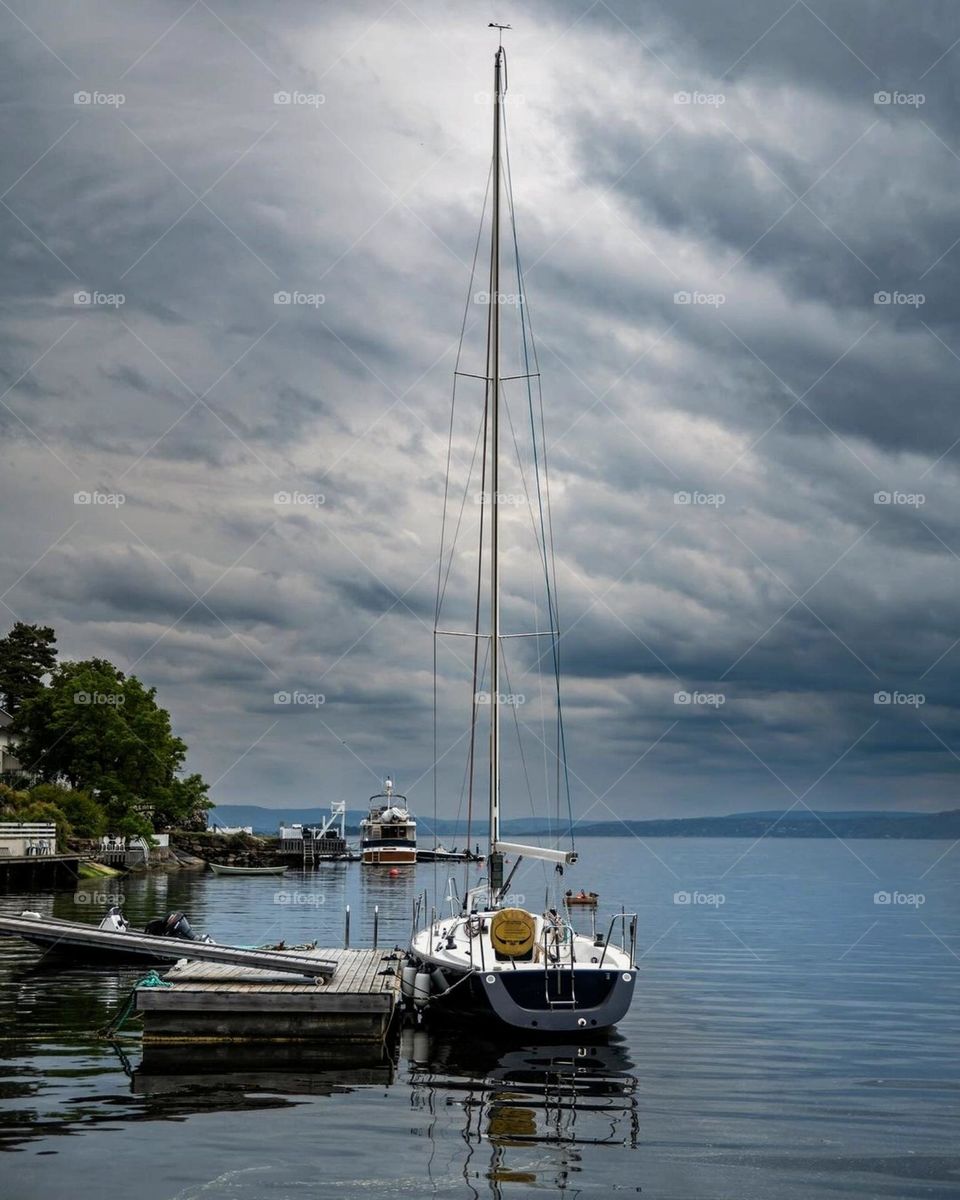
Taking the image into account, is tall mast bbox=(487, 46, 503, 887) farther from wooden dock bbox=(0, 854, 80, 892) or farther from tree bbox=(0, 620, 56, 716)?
tree bbox=(0, 620, 56, 716)

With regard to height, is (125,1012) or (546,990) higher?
(546,990)

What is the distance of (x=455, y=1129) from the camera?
694 inches

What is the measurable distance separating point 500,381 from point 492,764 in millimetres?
10214

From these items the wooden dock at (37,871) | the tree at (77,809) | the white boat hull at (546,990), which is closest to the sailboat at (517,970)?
the white boat hull at (546,990)

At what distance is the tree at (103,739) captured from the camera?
110 m

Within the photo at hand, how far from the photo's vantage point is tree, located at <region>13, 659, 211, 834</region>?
110375 mm

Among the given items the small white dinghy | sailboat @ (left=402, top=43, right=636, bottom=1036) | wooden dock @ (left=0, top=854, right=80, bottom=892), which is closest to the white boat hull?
sailboat @ (left=402, top=43, right=636, bottom=1036)

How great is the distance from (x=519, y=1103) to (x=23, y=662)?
12143 cm

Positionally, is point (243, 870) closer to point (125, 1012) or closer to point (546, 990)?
point (125, 1012)

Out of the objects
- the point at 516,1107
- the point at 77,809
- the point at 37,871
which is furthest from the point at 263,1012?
the point at 77,809

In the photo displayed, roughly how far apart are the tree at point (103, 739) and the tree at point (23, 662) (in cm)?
1378

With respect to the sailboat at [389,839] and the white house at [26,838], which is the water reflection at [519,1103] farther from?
the sailboat at [389,839]

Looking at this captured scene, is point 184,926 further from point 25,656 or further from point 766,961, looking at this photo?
point 25,656

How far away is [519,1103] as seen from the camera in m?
19.2
